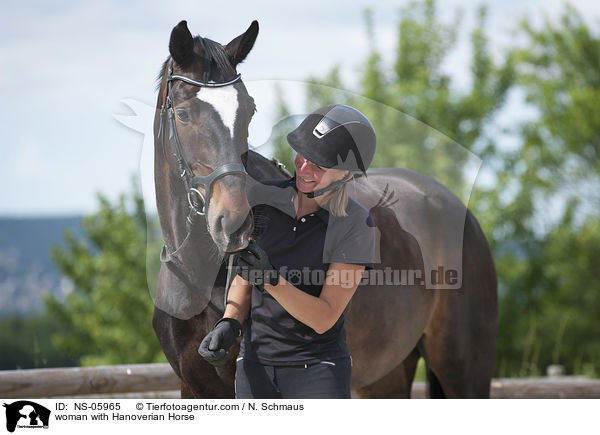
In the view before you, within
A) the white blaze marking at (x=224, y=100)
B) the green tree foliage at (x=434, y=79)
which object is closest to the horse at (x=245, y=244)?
the white blaze marking at (x=224, y=100)

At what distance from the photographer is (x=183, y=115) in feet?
8.18

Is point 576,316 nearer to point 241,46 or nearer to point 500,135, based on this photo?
point 500,135

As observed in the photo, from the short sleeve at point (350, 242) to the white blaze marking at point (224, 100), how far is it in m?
0.62

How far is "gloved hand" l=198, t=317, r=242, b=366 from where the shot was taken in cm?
195

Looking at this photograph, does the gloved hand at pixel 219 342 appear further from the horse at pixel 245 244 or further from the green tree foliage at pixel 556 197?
the green tree foliage at pixel 556 197

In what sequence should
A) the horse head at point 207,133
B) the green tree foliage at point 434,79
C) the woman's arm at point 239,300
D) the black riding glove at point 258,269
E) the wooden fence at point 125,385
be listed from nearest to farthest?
the black riding glove at point 258,269 → the woman's arm at point 239,300 → the horse head at point 207,133 → the wooden fence at point 125,385 → the green tree foliage at point 434,79

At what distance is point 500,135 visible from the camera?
18.4m

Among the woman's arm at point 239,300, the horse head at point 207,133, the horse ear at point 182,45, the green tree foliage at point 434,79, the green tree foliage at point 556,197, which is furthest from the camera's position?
the green tree foliage at point 434,79

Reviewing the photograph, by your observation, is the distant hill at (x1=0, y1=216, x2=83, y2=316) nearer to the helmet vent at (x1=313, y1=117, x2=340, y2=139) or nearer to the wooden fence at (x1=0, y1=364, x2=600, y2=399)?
the wooden fence at (x1=0, y1=364, x2=600, y2=399)

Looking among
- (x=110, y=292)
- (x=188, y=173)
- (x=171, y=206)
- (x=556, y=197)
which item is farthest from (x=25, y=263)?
(x=188, y=173)

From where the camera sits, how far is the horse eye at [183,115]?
2.48 meters

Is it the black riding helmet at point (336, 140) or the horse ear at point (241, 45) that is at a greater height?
the horse ear at point (241, 45)

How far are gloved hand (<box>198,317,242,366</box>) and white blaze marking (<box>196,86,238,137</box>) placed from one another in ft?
2.54
